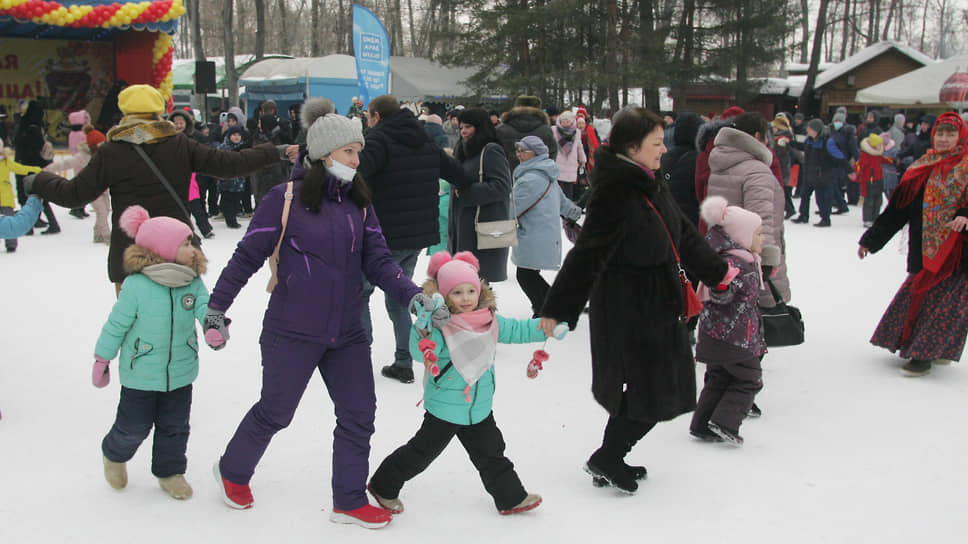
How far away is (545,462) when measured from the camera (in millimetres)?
3895

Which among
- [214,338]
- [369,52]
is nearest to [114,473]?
[214,338]

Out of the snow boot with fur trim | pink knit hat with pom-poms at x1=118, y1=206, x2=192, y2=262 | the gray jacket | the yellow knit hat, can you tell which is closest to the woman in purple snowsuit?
pink knit hat with pom-poms at x1=118, y1=206, x2=192, y2=262

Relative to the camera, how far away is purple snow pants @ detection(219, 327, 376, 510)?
3.10m

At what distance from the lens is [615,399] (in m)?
3.42

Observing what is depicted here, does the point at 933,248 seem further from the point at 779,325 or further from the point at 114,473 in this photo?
the point at 114,473

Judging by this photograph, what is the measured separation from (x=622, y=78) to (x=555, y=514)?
19.8 m

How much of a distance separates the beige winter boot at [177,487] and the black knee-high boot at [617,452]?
174cm

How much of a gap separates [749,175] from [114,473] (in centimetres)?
384

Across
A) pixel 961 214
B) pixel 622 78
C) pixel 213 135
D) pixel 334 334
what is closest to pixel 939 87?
pixel 622 78

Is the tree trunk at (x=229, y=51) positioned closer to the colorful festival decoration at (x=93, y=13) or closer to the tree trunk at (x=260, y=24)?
the tree trunk at (x=260, y=24)

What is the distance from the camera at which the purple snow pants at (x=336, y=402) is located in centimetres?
310

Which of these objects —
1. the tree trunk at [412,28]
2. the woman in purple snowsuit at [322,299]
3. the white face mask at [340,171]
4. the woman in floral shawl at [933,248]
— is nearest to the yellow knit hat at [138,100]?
the woman in purple snowsuit at [322,299]

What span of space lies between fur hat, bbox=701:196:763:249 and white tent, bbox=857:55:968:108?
82.7 ft

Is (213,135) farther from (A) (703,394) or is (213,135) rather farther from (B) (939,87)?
(B) (939,87)
